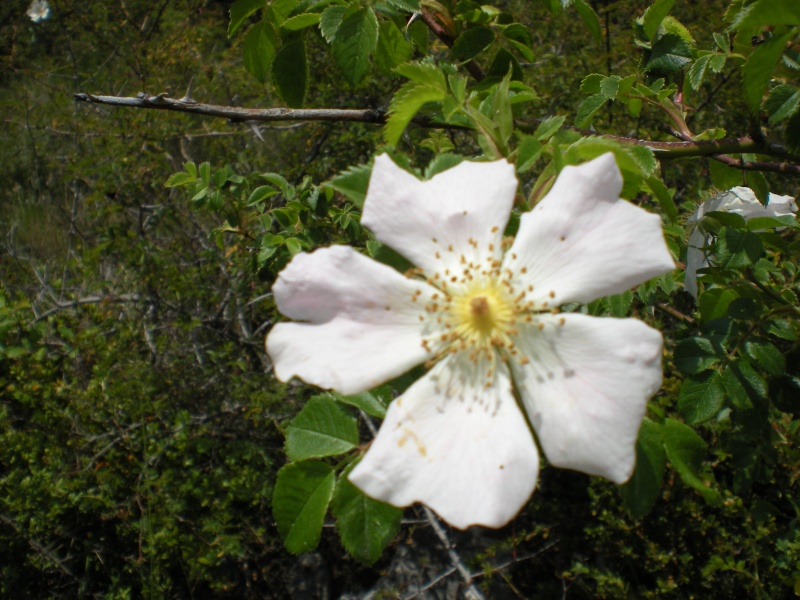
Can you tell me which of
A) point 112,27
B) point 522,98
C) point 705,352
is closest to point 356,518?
Answer: point 522,98

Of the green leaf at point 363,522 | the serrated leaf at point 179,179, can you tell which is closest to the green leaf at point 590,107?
the green leaf at point 363,522

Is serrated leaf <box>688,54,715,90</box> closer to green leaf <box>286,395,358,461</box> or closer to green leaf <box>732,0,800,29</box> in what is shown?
green leaf <box>732,0,800,29</box>

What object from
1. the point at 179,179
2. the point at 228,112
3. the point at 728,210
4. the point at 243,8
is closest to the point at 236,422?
the point at 179,179

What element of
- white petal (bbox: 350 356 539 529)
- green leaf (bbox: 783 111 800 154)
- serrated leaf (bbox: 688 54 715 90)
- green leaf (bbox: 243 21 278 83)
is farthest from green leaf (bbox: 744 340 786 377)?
green leaf (bbox: 243 21 278 83)

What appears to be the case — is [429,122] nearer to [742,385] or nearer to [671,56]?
[671,56]

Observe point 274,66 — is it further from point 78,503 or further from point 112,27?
point 112,27

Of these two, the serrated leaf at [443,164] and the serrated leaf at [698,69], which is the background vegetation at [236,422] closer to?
the serrated leaf at [698,69]
